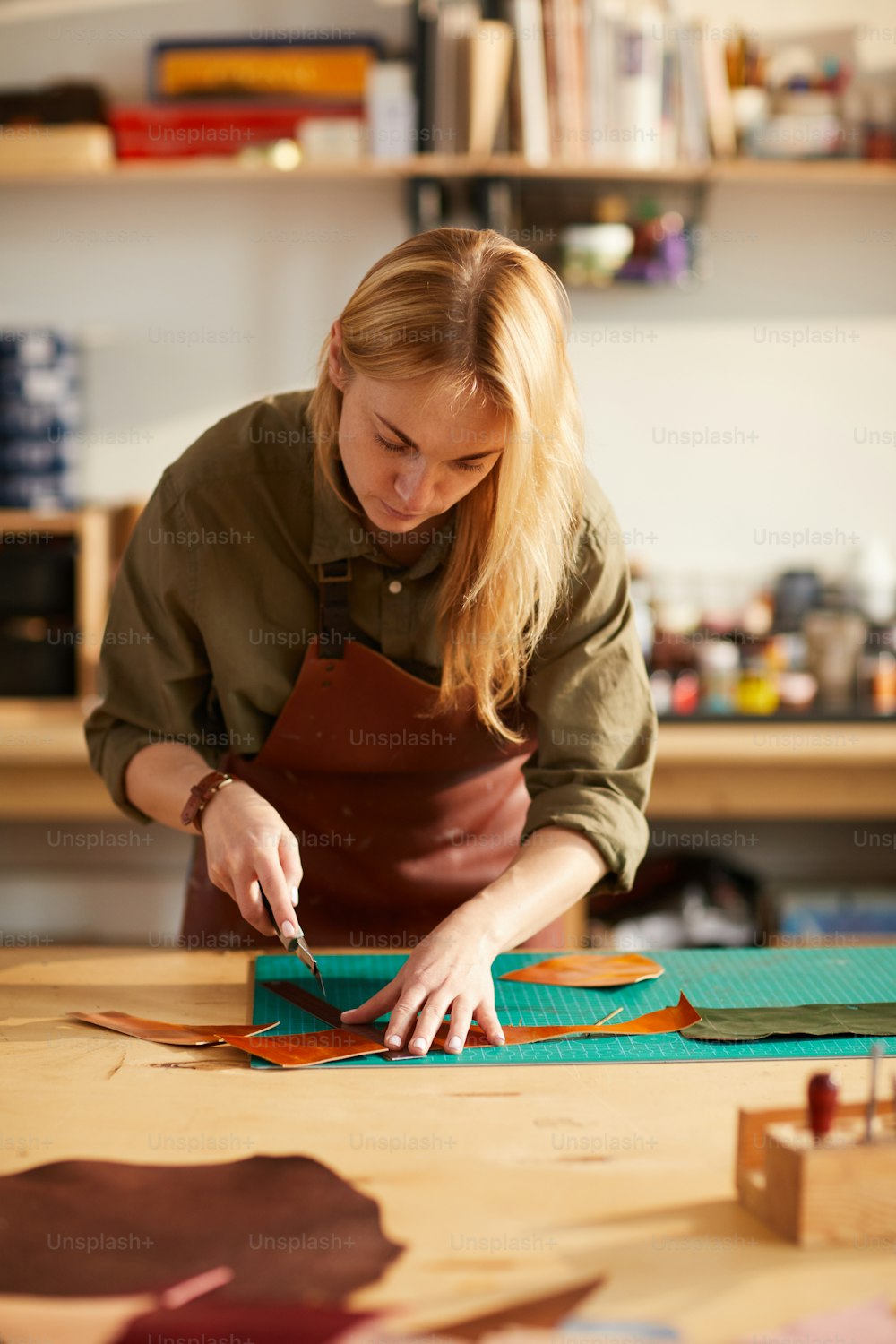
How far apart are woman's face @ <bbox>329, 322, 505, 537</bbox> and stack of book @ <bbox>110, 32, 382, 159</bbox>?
1777 millimetres

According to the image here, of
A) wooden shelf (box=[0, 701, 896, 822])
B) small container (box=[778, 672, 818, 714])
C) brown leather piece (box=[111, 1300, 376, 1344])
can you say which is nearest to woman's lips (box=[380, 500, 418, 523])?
brown leather piece (box=[111, 1300, 376, 1344])

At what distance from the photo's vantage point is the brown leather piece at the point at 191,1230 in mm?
772

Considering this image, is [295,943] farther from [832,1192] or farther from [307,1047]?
[832,1192]

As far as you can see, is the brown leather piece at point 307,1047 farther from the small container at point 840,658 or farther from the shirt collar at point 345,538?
the small container at point 840,658

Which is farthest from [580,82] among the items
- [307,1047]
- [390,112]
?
[307,1047]

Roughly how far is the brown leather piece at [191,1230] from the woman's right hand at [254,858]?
0.29 metres

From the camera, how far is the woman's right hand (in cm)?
118

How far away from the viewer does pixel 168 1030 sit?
3.83 ft

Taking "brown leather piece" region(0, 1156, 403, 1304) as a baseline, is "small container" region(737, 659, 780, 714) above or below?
below

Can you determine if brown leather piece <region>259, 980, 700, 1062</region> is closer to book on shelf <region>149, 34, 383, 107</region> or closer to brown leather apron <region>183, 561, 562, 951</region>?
brown leather apron <region>183, 561, 562, 951</region>

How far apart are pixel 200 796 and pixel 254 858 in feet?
0.43

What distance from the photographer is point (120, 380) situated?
307 centimetres

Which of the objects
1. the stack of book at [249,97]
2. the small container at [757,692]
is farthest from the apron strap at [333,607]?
the stack of book at [249,97]

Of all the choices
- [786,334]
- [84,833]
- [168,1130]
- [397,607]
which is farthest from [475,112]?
[168,1130]
